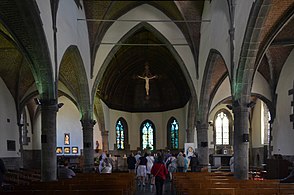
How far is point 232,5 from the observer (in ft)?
53.1

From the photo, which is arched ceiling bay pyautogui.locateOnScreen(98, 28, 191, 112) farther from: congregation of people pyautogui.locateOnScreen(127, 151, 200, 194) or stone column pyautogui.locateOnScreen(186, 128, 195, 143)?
congregation of people pyautogui.locateOnScreen(127, 151, 200, 194)

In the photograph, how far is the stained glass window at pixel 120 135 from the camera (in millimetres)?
39094

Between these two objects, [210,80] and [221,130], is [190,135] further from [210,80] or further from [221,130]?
[210,80]

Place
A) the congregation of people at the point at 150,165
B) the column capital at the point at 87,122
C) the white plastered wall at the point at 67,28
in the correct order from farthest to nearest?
the column capital at the point at 87,122 < the congregation of people at the point at 150,165 < the white plastered wall at the point at 67,28

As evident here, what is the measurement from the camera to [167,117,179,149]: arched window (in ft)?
129

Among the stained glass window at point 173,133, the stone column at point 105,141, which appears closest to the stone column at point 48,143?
the stone column at point 105,141

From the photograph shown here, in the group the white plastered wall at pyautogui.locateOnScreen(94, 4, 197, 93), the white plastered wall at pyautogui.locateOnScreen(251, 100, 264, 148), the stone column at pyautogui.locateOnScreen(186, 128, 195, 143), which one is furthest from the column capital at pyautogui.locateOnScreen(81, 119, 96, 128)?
the white plastered wall at pyautogui.locateOnScreen(251, 100, 264, 148)

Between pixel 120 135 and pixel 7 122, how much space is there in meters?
16.3

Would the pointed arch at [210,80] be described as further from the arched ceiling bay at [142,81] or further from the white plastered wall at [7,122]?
the white plastered wall at [7,122]

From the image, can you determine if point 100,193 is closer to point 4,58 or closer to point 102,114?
point 4,58

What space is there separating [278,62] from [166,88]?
1866 centimetres

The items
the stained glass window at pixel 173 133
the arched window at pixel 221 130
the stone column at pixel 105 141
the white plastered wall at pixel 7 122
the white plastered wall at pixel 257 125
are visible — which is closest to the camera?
the white plastered wall at pixel 7 122

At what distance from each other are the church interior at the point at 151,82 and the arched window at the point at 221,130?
0.27 feet

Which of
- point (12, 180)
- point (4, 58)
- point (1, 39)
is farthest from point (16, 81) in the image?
point (12, 180)
